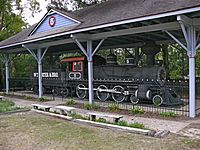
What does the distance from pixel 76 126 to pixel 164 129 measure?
2.49m

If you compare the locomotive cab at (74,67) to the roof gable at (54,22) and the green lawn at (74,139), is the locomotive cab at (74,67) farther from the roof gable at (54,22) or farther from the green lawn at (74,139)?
the green lawn at (74,139)

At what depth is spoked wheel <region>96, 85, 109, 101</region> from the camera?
39.6ft

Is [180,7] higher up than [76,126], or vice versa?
[180,7]

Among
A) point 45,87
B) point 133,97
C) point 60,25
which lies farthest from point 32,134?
point 45,87

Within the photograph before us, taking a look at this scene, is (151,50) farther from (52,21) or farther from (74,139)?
(74,139)

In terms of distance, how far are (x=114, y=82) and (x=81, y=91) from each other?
258 cm

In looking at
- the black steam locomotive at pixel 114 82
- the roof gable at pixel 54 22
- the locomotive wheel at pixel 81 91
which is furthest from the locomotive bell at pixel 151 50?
the roof gable at pixel 54 22

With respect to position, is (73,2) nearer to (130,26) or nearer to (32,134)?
(130,26)

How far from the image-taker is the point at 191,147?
484 cm

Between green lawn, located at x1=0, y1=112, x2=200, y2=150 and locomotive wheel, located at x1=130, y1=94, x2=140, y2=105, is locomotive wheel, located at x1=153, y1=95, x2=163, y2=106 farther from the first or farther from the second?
green lawn, located at x1=0, y1=112, x2=200, y2=150

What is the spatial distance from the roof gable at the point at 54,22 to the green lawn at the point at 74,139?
20.0ft

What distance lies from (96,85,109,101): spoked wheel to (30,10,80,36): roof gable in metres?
3.59

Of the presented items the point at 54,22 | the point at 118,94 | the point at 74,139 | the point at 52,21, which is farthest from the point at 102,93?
the point at 74,139

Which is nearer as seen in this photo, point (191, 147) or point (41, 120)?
point (191, 147)
